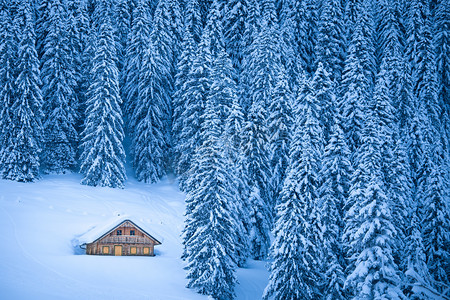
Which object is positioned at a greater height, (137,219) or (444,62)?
(444,62)

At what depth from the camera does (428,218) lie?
31125mm

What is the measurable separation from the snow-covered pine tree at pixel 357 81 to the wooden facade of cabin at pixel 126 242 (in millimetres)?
19949

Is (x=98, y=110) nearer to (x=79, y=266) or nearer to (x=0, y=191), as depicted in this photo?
(x=0, y=191)

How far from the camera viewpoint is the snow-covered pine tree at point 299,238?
26250mm

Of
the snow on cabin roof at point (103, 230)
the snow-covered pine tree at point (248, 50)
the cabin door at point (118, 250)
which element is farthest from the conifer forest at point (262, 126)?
the cabin door at point (118, 250)

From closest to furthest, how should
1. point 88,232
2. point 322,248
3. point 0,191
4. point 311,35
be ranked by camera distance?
point 322,248 < point 88,232 < point 0,191 < point 311,35

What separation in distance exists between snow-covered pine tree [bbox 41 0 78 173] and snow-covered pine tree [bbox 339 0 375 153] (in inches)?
1176

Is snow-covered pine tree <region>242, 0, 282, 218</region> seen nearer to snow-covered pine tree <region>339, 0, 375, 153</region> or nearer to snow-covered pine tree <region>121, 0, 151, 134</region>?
snow-covered pine tree <region>339, 0, 375, 153</region>

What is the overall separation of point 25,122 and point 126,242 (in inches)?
660

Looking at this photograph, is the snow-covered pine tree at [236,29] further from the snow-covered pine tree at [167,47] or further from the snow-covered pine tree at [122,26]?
the snow-covered pine tree at [122,26]

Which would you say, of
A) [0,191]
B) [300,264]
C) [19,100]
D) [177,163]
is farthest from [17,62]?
[300,264]

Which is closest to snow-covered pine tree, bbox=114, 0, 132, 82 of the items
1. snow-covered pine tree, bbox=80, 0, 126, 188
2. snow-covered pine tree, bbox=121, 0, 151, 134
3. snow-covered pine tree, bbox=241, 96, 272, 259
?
snow-covered pine tree, bbox=121, 0, 151, 134

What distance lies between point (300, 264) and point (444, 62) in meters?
41.1

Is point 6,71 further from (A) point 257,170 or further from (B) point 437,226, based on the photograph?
(B) point 437,226
